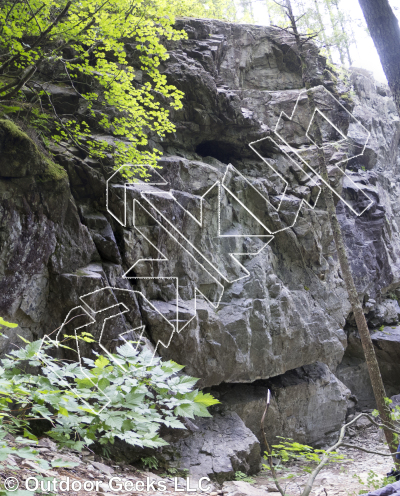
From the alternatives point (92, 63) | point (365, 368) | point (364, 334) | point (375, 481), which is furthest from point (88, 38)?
point (365, 368)

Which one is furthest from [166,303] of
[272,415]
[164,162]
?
[272,415]

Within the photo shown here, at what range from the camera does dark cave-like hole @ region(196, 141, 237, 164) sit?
10.1 m

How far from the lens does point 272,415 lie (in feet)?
29.3

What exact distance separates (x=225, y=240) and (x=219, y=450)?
15.4 ft

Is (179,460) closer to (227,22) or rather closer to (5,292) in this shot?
(5,292)

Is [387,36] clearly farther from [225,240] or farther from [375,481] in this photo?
[375,481]

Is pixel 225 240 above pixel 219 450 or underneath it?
above

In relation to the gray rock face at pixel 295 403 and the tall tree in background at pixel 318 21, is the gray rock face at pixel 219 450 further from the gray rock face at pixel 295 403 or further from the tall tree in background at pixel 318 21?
the tall tree in background at pixel 318 21

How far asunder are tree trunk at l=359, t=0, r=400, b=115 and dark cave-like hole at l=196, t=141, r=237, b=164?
583cm

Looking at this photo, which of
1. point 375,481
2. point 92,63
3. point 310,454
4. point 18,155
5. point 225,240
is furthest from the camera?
point 225,240

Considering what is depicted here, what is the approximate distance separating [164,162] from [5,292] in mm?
4704

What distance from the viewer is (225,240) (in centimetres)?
859

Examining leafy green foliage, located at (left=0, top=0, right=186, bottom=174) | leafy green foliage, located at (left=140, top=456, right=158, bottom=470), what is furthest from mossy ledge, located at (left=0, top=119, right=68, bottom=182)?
leafy green foliage, located at (left=140, top=456, right=158, bottom=470)

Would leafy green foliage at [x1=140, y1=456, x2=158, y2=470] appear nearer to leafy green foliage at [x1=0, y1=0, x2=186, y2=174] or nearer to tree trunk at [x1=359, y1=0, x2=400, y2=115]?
leafy green foliage at [x1=0, y1=0, x2=186, y2=174]
